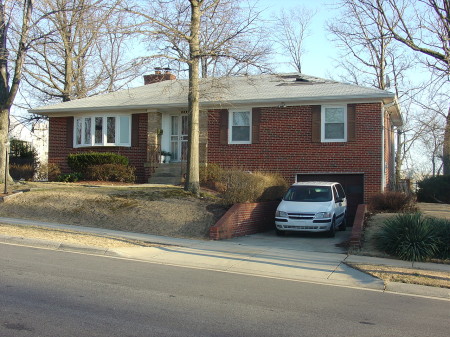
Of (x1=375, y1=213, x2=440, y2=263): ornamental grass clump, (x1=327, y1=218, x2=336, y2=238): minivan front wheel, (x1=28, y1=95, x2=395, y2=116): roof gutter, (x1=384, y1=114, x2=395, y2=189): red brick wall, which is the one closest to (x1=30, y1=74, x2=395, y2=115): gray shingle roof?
(x1=28, y1=95, x2=395, y2=116): roof gutter

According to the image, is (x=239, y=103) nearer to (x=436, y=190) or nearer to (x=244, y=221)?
(x=244, y=221)

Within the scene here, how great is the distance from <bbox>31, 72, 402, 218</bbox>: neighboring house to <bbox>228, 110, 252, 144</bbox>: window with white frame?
4 cm

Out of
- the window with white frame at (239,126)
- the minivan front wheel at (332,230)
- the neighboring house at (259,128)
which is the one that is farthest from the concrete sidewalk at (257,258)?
the window with white frame at (239,126)

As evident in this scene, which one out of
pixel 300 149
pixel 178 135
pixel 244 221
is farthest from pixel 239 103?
pixel 244 221

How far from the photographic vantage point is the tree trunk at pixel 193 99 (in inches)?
637

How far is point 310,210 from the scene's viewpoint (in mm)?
14352

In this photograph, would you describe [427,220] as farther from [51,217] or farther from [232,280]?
[51,217]

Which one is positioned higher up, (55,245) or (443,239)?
(443,239)

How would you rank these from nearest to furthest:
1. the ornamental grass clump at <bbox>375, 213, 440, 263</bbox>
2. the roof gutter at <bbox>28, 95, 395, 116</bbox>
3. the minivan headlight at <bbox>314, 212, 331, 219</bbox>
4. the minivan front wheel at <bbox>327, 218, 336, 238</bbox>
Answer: the ornamental grass clump at <bbox>375, 213, 440, 263</bbox>, the minivan headlight at <bbox>314, 212, 331, 219</bbox>, the minivan front wheel at <bbox>327, 218, 336, 238</bbox>, the roof gutter at <bbox>28, 95, 395, 116</bbox>

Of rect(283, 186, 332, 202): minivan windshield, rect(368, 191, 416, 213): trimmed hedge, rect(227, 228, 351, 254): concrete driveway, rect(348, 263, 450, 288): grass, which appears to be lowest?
rect(227, 228, 351, 254): concrete driveway

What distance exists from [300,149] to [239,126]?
9.70 ft

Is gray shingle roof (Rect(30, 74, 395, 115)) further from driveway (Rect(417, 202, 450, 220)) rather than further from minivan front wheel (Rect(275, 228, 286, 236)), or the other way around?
minivan front wheel (Rect(275, 228, 286, 236))

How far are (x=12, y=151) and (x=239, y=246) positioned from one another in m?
19.6

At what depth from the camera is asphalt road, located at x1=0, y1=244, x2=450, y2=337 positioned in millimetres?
5773
